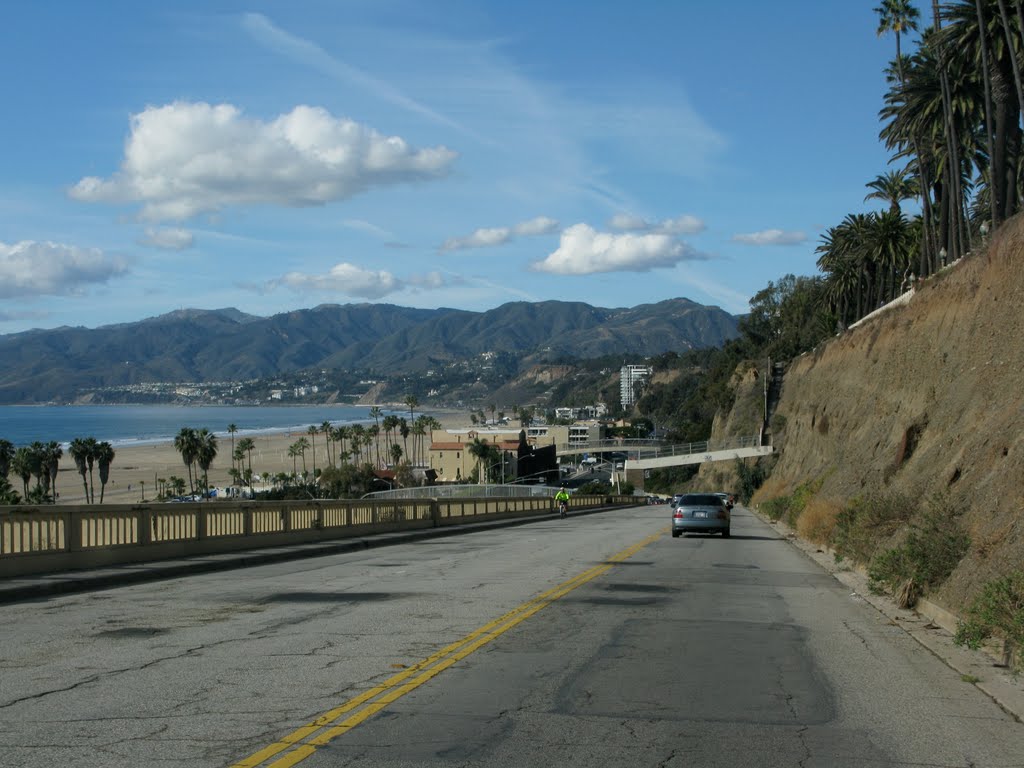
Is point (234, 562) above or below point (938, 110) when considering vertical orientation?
below

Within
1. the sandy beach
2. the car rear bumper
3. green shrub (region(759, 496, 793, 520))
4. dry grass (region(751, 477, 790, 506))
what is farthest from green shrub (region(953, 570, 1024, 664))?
the sandy beach

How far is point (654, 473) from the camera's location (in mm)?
158125

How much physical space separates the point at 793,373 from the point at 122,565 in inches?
3058

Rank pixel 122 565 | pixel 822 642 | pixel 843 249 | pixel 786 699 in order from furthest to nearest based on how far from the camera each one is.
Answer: pixel 843 249
pixel 122 565
pixel 822 642
pixel 786 699

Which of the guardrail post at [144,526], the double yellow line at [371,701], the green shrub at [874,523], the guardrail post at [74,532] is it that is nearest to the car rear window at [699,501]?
the green shrub at [874,523]

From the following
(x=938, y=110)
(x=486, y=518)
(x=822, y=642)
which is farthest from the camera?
(x=938, y=110)

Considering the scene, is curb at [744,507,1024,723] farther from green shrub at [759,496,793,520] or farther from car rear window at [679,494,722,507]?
green shrub at [759,496,793,520]

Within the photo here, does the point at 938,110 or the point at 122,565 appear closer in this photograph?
the point at 122,565

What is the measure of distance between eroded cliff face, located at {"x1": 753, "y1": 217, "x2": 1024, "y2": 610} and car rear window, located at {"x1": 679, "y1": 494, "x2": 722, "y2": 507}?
144 inches

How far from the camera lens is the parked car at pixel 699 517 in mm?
34219

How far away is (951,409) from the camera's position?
26.7 metres

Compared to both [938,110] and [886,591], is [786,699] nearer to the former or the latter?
[886,591]

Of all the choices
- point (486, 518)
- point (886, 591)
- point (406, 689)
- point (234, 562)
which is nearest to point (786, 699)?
point (406, 689)

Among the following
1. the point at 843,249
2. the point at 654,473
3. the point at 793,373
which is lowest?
the point at 654,473
